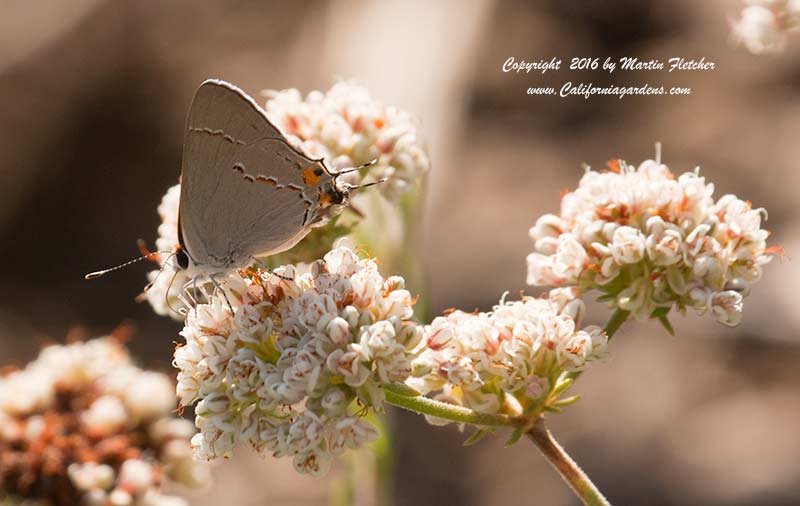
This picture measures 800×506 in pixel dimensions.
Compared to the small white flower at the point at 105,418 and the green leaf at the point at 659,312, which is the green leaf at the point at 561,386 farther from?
the small white flower at the point at 105,418

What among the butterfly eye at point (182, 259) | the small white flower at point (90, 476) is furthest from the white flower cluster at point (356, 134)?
the small white flower at point (90, 476)

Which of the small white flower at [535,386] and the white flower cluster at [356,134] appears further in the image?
the white flower cluster at [356,134]

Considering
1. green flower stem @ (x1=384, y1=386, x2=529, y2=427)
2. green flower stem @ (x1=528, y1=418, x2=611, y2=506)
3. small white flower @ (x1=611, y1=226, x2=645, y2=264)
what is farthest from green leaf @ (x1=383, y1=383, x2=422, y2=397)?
small white flower @ (x1=611, y1=226, x2=645, y2=264)

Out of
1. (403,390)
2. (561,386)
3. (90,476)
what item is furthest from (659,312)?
(90,476)

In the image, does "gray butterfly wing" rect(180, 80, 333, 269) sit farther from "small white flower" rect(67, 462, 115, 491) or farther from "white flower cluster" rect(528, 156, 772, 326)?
"small white flower" rect(67, 462, 115, 491)

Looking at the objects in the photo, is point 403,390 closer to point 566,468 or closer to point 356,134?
point 566,468

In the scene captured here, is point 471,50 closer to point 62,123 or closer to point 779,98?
point 779,98
